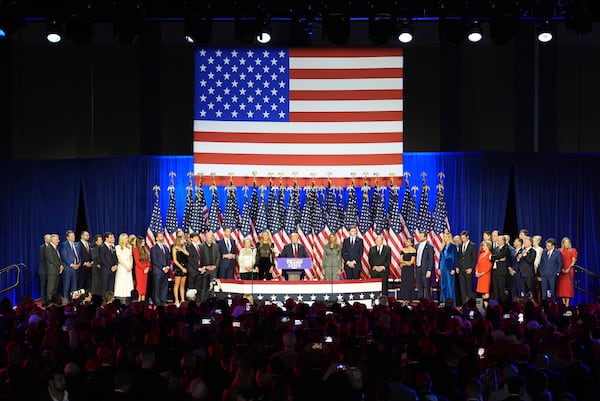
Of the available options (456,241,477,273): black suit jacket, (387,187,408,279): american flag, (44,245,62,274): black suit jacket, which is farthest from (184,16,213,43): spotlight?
(456,241,477,273): black suit jacket

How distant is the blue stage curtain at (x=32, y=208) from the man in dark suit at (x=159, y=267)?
9.66 feet

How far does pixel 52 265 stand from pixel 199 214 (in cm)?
371

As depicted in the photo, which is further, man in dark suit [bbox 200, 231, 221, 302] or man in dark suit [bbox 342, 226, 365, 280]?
man in dark suit [bbox 342, 226, 365, 280]

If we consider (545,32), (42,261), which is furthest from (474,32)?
(42,261)

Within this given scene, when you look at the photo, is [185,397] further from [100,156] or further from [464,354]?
[100,156]

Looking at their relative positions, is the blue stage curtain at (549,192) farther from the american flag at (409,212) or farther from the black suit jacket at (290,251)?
the black suit jacket at (290,251)

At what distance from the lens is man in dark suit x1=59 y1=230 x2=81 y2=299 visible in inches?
842

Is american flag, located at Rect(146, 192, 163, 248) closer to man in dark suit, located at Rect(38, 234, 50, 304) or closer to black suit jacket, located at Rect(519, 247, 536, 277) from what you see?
man in dark suit, located at Rect(38, 234, 50, 304)

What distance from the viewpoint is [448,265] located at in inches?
843

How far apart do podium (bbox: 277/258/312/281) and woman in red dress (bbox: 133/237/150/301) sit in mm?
3226

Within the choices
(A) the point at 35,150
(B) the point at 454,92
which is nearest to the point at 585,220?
(B) the point at 454,92

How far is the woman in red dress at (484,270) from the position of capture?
839 inches

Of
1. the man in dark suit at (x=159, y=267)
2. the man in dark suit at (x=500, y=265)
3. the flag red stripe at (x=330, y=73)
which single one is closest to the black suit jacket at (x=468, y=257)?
the man in dark suit at (x=500, y=265)

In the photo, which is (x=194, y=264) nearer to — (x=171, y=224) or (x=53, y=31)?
(x=171, y=224)
